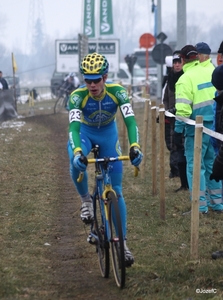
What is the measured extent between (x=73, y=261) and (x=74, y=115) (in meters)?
1.47

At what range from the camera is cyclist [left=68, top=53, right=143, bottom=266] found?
6859 mm

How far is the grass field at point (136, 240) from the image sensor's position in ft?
21.0

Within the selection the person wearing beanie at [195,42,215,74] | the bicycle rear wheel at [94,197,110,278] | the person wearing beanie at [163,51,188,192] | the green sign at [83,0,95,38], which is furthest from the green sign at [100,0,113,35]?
the bicycle rear wheel at [94,197,110,278]

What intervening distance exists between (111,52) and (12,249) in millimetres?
35945

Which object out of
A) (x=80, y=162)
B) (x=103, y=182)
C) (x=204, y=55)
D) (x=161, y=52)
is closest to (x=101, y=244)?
(x=103, y=182)

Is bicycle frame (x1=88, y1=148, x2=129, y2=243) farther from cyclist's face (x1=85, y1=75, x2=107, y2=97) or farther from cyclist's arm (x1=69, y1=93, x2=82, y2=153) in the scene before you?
cyclist's face (x1=85, y1=75, x2=107, y2=97)

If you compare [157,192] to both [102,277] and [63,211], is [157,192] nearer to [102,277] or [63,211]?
[63,211]

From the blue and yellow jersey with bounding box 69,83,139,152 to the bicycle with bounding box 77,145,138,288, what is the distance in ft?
0.98

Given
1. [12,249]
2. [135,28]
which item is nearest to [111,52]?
[12,249]

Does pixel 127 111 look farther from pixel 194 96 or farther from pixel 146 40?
pixel 146 40

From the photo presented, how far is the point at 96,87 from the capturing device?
6.93 metres

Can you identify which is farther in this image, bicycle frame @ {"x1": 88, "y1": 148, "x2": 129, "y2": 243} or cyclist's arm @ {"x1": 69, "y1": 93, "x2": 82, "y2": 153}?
cyclist's arm @ {"x1": 69, "y1": 93, "x2": 82, "y2": 153}

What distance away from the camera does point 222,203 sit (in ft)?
32.2

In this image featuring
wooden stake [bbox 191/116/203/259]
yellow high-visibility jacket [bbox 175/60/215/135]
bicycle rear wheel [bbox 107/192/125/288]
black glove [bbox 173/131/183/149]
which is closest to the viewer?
bicycle rear wheel [bbox 107/192/125/288]
